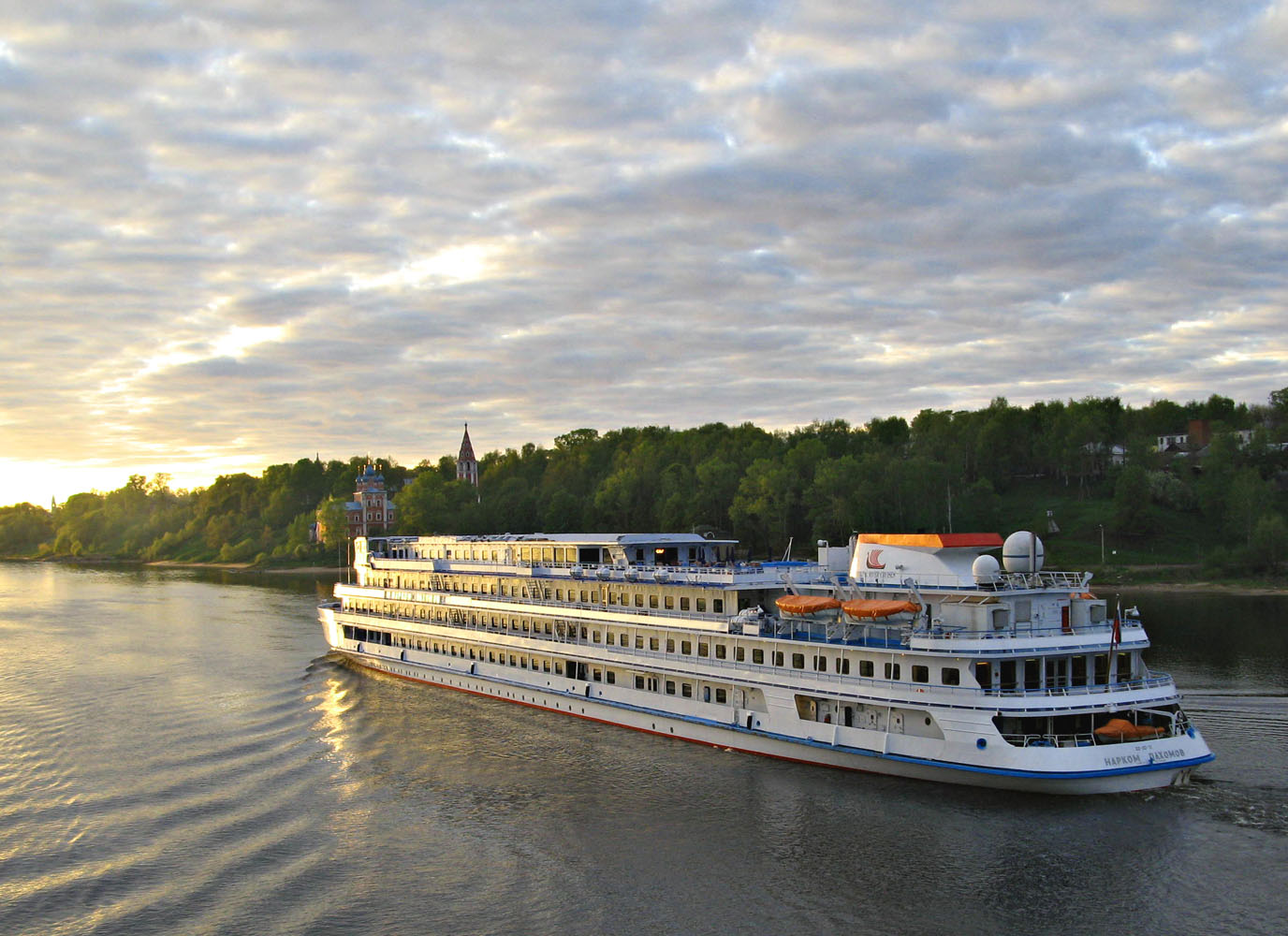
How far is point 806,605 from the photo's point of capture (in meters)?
35.5

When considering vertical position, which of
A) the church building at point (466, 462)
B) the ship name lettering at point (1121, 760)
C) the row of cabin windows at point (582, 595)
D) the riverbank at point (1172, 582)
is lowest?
the riverbank at point (1172, 582)

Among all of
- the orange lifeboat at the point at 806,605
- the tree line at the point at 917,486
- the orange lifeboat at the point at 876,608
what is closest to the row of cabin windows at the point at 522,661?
the orange lifeboat at the point at 806,605

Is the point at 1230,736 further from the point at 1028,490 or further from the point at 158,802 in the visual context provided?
the point at 1028,490

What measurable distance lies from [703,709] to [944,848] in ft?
43.0

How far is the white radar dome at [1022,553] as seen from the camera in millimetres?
33719

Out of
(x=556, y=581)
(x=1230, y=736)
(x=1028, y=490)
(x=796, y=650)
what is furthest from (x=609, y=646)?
(x=1028, y=490)

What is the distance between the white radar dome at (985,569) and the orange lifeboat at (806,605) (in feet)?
16.9

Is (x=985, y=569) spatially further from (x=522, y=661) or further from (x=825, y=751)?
(x=522, y=661)

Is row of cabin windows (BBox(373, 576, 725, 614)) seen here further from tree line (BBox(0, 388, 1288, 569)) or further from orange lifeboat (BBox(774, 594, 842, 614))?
tree line (BBox(0, 388, 1288, 569))

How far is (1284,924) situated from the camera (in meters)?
22.7

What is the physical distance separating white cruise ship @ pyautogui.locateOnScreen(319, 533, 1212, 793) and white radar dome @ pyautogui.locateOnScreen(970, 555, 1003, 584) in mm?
87

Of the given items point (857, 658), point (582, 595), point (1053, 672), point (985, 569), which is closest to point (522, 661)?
point (582, 595)

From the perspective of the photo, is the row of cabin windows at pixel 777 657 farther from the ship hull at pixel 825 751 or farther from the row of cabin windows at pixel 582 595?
the ship hull at pixel 825 751

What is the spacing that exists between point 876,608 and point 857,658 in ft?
6.89
